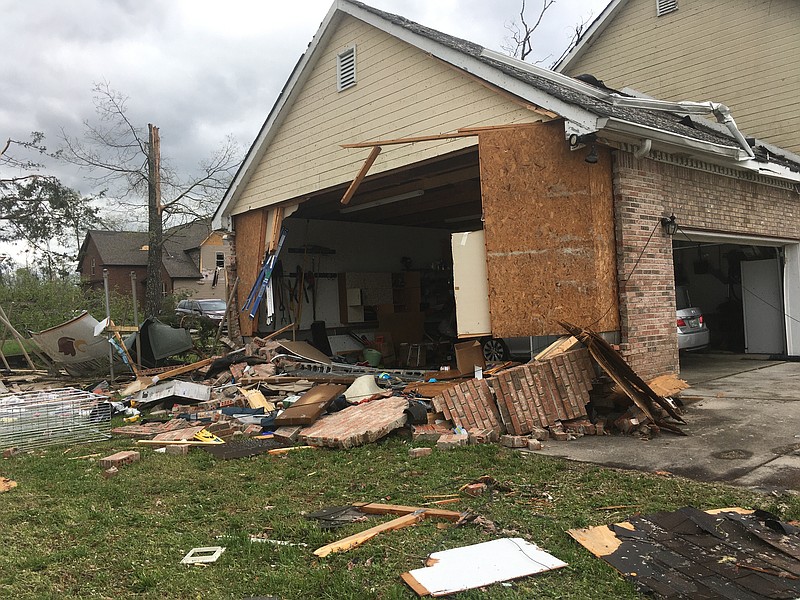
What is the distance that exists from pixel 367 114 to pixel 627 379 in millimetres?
6726

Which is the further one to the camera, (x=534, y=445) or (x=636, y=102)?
(x=636, y=102)

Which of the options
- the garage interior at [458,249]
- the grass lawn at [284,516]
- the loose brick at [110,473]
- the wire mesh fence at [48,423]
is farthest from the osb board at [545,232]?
the wire mesh fence at [48,423]

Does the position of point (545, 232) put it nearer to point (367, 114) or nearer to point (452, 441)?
point (452, 441)

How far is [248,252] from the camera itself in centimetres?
1395

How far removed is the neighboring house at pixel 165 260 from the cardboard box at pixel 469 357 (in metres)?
29.6

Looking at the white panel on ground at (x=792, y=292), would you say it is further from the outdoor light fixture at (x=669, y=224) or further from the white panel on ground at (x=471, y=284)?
the white panel on ground at (x=471, y=284)

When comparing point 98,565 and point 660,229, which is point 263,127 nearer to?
point 660,229

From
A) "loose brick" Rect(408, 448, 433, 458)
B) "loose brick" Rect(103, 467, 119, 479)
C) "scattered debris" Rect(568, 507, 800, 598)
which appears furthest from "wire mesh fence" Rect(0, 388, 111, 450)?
"scattered debris" Rect(568, 507, 800, 598)

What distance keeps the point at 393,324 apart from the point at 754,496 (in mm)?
12441

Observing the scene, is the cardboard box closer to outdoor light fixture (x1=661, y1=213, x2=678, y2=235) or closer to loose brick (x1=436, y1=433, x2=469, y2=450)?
loose brick (x1=436, y1=433, x2=469, y2=450)

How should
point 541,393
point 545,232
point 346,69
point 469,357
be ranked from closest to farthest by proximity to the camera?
point 541,393 → point 545,232 → point 469,357 → point 346,69

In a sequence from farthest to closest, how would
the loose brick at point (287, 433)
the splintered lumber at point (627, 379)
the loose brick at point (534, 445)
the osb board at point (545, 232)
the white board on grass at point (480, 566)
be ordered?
the osb board at point (545, 232) → the loose brick at point (287, 433) → the splintered lumber at point (627, 379) → the loose brick at point (534, 445) → the white board on grass at point (480, 566)

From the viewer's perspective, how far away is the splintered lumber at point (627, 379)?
6.82 metres

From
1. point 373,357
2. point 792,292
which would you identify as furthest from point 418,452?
point 792,292
